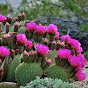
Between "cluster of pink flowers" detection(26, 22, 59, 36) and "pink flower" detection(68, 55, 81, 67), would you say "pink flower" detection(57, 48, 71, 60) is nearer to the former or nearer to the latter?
"pink flower" detection(68, 55, 81, 67)

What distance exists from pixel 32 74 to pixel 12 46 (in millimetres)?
405

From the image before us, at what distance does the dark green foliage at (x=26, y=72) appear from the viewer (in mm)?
1599

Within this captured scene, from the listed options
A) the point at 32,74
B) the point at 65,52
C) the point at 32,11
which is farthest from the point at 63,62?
the point at 32,11

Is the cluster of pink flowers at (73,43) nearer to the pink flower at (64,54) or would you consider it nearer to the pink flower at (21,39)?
the pink flower at (64,54)

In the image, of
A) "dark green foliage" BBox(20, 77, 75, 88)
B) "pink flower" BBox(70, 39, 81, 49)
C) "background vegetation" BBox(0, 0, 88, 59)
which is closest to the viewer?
"dark green foliage" BBox(20, 77, 75, 88)

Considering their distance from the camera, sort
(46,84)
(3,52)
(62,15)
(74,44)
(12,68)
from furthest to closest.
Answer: (62,15), (74,44), (12,68), (3,52), (46,84)

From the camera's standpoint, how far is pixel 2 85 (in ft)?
5.11

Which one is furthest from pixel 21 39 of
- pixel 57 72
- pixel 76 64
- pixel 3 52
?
pixel 76 64

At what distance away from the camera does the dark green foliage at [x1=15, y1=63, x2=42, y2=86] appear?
1599mm

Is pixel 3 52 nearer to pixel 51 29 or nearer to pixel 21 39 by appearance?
pixel 21 39

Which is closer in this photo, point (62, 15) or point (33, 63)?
point (33, 63)

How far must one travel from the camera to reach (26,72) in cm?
161

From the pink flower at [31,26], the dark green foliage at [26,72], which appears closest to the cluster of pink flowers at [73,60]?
the dark green foliage at [26,72]

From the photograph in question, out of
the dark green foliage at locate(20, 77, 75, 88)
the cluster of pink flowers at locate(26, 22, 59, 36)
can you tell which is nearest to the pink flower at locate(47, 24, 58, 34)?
the cluster of pink flowers at locate(26, 22, 59, 36)
